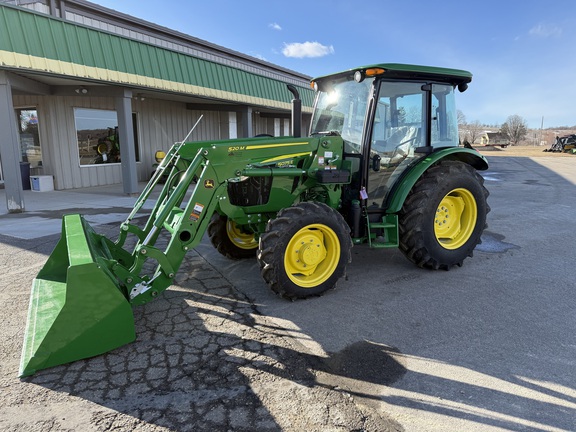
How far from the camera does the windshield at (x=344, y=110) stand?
4613mm

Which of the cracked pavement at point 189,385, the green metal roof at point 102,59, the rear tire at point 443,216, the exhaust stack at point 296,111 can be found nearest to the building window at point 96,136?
the green metal roof at point 102,59

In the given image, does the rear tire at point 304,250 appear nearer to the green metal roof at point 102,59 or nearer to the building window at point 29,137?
the green metal roof at point 102,59

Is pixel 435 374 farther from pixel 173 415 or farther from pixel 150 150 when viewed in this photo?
pixel 150 150

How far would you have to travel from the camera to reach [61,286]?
140 inches

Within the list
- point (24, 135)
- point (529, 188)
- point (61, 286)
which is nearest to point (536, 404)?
point (61, 286)

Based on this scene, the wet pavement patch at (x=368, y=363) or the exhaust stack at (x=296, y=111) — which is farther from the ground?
the exhaust stack at (x=296, y=111)

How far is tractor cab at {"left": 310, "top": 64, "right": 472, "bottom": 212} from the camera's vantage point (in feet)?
14.7

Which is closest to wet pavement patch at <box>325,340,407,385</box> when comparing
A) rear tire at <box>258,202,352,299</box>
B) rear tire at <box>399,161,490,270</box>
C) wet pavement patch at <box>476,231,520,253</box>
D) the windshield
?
rear tire at <box>258,202,352,299</box>

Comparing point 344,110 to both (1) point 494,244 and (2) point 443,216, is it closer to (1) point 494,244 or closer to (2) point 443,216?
(2) point 443,216

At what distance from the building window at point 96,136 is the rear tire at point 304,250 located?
10510 millimetres

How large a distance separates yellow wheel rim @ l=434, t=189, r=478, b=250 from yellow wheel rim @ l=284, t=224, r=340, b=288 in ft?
5.44


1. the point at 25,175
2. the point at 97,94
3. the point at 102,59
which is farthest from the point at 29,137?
the point at 102,59

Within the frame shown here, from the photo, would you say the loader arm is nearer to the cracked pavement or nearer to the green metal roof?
the cracked pavement

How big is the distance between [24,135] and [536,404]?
46.0ft
